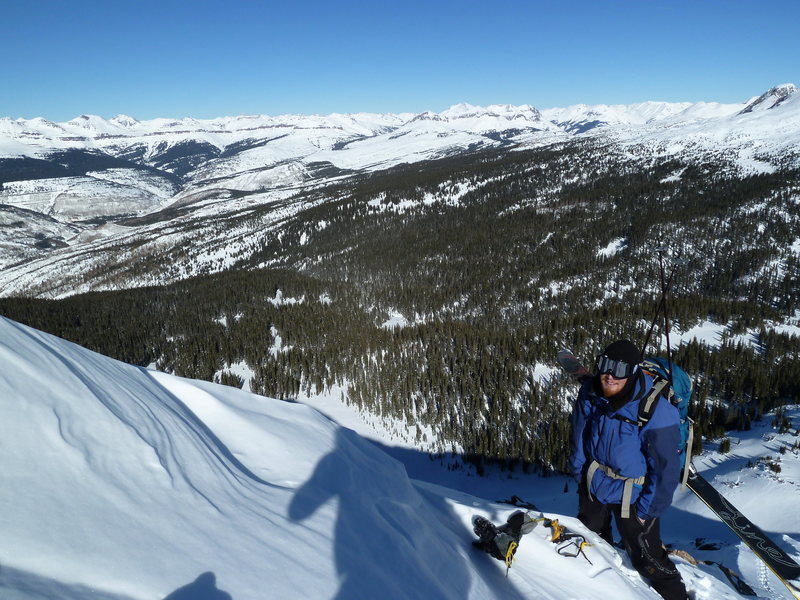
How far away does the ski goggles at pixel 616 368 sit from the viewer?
3.26 m

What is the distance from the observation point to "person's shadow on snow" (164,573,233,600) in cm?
205

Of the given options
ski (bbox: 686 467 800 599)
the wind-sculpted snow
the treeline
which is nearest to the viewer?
the wind-sculpted snow

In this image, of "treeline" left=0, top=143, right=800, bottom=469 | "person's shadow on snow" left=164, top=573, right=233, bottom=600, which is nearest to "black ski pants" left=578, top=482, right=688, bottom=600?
"person's shadow on snow" left=164, top=573, right=233, bottom=600

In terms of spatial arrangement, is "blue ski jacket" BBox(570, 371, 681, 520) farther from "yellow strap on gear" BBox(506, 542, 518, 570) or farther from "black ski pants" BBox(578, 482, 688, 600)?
"yellow strap on gear" BBox(506, 542, 518, 570)

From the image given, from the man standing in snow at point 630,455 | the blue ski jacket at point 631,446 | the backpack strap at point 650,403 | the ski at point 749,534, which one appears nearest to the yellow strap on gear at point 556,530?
the man standing in snow at point 630,455

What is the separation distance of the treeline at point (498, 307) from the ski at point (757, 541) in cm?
384

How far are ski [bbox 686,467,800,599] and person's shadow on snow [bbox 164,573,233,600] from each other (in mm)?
5598

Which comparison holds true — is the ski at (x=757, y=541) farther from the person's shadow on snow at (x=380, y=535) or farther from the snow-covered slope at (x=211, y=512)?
the person's shadow on snow at (x=380, y=535)

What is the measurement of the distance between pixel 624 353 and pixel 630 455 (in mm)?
1008

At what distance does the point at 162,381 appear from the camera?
5176 millimetres

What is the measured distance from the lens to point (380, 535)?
346 centimetres

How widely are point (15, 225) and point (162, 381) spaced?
145 meters

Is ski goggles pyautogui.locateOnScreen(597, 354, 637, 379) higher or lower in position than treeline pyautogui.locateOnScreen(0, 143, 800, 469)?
higher

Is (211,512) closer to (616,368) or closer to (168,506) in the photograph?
(168,506)
